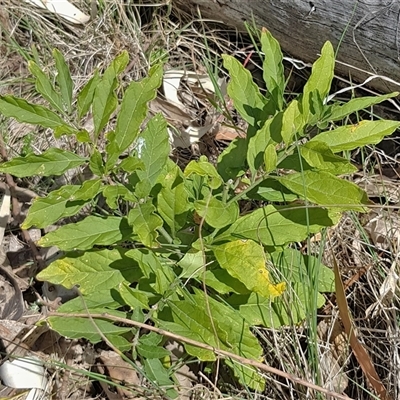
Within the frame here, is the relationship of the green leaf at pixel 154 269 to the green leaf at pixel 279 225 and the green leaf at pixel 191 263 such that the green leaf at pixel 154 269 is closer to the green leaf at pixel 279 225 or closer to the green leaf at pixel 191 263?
the green leaf at pixel 191 263

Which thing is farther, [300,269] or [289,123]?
[300,269]

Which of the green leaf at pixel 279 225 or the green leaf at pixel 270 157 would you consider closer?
the green leaf at pixel 270 157

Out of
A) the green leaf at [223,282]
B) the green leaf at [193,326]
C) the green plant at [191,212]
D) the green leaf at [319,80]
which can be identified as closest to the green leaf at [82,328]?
the green plant at [191,212]

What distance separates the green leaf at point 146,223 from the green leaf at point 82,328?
24cm

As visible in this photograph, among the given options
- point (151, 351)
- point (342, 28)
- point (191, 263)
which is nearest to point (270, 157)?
point (191, 263)

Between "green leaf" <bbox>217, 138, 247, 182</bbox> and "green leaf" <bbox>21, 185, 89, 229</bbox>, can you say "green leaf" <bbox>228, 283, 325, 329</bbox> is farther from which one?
"green leaf" <bbox>21, 185, 89, 229</bbox>

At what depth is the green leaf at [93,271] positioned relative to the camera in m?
1.52

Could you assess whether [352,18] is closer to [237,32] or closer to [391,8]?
[391,8]

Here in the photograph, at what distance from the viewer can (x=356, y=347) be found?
1.66 metres

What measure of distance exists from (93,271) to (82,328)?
15cm

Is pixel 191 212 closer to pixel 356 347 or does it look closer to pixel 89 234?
pixel 89 234

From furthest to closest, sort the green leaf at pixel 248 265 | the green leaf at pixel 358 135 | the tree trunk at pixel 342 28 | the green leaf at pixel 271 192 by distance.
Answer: the tree trunk at pixel 342 28
the green leaf at pixel 271 192
the green leaf at pixel 358 135
the green leaf at pixel 248 265

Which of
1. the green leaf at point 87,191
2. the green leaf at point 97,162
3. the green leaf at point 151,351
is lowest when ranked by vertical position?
the green leaf at point 151,351

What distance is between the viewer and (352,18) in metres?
1.90
